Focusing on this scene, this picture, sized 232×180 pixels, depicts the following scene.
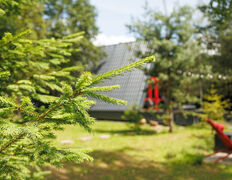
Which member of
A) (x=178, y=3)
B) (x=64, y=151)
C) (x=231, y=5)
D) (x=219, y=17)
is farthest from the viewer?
(x=178, y=3)

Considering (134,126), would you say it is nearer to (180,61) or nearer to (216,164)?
(180,61)

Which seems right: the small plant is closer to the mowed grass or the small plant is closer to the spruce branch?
the mowed grass

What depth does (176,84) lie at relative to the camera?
38.9 feet

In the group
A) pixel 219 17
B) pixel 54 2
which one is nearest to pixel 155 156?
pixel 219 17

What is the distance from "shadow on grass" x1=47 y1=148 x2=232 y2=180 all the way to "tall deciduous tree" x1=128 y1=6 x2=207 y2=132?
5343 mm

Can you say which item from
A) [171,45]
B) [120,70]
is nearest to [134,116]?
[171,45]

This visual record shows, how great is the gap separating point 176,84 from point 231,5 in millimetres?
8188

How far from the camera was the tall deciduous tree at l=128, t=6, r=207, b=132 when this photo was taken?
10961 millimetres

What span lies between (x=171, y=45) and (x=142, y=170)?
273 inches

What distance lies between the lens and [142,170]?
6059mm

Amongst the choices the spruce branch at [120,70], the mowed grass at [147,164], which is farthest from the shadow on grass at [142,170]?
the spruce branch at [120,70]

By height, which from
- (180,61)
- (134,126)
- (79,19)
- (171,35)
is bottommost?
(134,126)

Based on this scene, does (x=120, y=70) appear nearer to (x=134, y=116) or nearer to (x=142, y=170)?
(x=142, y=170)

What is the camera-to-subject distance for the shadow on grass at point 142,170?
546 centimetres
